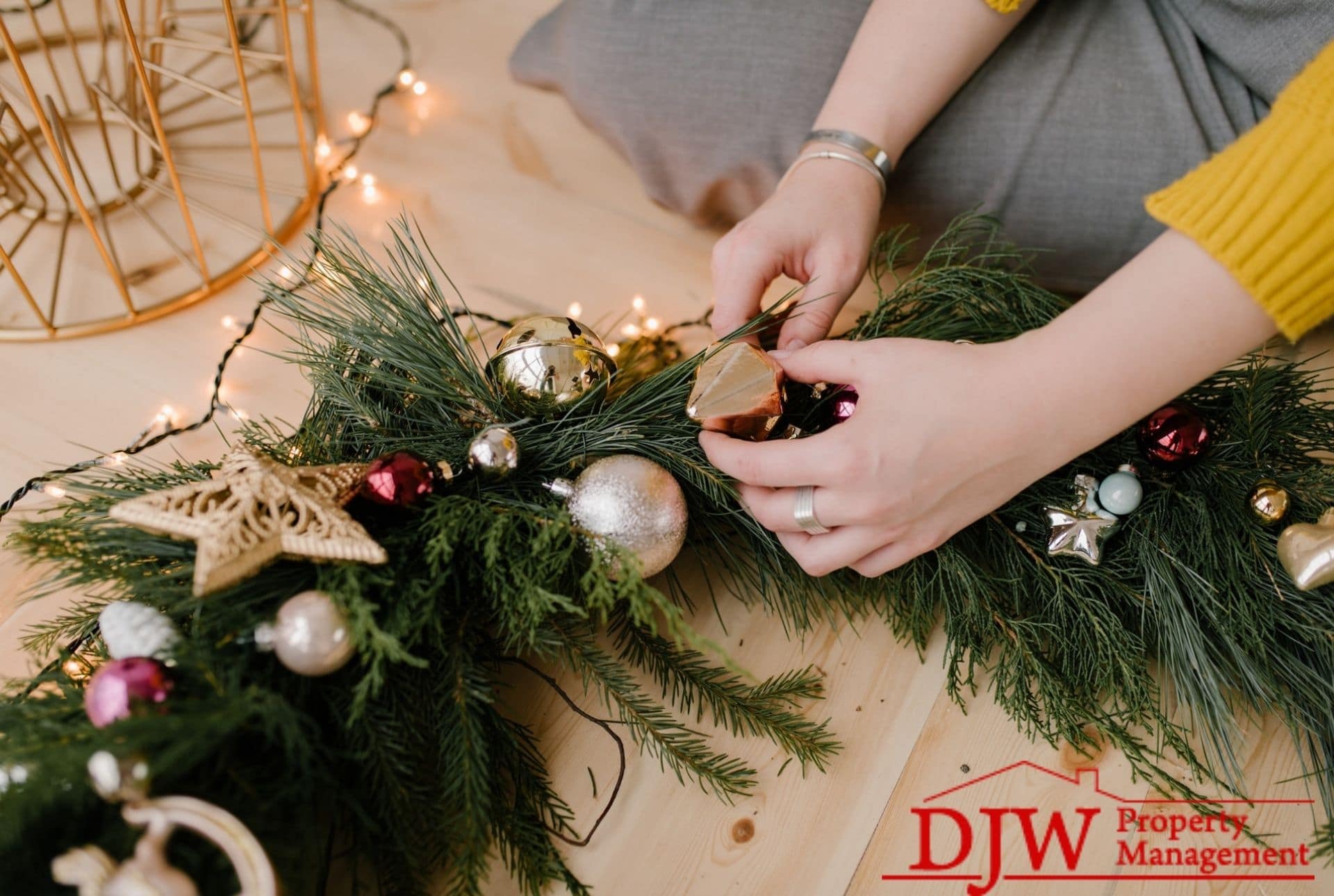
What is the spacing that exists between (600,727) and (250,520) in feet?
0.97

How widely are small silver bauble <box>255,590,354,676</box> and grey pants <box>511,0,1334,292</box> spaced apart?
60 centimetres

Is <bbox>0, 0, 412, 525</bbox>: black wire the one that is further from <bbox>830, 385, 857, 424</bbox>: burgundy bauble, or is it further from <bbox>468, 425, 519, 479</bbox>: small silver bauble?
<bbox>830, 385, 857, 424</bbox>: burgundy bauble

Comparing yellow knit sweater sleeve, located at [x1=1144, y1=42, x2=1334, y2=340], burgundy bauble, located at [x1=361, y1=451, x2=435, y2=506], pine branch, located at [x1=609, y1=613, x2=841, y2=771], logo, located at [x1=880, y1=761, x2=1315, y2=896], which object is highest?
burgundy bauble, located at [x1=361, y1=451, x2=435, y2=506]

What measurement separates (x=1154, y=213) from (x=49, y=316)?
96 cm

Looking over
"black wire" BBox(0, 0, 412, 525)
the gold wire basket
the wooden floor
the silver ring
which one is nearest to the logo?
the wooden floor

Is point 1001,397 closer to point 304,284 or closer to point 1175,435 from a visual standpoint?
point 1175,435

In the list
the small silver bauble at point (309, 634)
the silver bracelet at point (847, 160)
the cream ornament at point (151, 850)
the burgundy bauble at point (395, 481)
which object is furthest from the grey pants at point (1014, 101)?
the cream ornament at point (151, 850)

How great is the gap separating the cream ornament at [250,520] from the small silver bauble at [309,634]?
0.03m

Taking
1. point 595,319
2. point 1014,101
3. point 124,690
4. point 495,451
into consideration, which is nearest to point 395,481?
point 495,451

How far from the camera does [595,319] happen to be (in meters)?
0.93

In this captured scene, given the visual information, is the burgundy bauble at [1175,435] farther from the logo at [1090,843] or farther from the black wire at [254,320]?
the black wire at [254,320]

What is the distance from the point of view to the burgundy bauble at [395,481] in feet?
1.80

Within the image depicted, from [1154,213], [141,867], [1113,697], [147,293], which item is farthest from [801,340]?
[147,293]

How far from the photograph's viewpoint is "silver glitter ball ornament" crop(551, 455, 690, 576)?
0.57 meters
